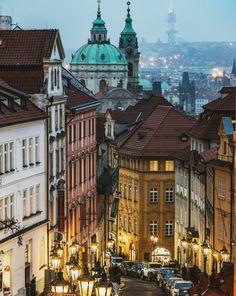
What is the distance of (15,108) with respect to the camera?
2238 inches

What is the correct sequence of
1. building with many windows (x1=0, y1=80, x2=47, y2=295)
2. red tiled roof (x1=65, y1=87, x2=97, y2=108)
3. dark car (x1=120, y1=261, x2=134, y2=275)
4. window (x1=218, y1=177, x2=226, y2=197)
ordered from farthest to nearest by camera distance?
1. dark car (x1=120, y1=261, x2=134, y2=275)
2. red tiled roof (x1=65, y1=87, x2=97, y2=108)
3. window (x1=218, y1=177, x2=226, y2=197)
4. building with many windows (x1=0, y1=80, x2=47, y2=295)

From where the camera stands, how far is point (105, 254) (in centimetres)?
8831

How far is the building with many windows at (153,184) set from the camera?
99812 mm

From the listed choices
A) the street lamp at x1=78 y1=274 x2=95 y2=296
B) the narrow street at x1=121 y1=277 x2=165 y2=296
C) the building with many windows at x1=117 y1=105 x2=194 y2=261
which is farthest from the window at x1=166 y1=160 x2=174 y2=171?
the street lamp at x1=78 y1=274 x2=95 y2=296

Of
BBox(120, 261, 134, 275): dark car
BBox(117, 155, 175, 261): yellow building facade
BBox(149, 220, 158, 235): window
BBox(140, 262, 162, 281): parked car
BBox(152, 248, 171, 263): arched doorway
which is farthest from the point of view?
BBox(149, 220, 158, 235): window

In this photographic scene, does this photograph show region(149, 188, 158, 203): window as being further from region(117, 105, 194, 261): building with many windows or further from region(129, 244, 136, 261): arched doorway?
region(129, 244, 136, 261): arched doorway

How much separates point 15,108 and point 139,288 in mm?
16415

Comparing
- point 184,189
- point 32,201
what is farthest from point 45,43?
point 184,189

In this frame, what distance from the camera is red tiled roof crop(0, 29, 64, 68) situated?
6391cm

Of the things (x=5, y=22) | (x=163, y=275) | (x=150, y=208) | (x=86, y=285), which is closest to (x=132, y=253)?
(x=150, y=208)

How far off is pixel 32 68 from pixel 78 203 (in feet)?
43.2

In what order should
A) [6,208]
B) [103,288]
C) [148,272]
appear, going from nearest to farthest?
[103,288]
[6,208]
[148,272]

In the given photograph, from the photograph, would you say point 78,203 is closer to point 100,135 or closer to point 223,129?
point 223,129

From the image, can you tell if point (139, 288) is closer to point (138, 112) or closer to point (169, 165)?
point (169, 165)
